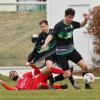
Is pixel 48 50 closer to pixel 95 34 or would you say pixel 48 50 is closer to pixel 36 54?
pixel 36 54

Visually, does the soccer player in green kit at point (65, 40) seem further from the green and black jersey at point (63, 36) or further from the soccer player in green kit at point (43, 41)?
the soccer player in green kit at point (43, 41)

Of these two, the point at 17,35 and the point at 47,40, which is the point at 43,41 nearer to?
the point at 47,40

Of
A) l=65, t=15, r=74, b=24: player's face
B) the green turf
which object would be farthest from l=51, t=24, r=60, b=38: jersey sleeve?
the green turf

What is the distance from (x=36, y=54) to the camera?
1727cm

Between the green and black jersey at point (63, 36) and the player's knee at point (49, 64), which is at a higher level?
the green and black jersey at point (63, 36)

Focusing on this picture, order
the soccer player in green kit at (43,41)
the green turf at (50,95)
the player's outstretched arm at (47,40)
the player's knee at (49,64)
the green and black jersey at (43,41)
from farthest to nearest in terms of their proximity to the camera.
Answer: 1. the green and black jersey at (43,41)
2. the soccer player in green kit at (43,41)
3. the player's knee at (49,64)
4. the player's outstretched arm at (47,40)
5. the green turf at (50,95)

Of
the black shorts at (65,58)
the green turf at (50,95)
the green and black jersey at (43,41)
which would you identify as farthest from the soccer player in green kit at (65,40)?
the green turf at (50,95)

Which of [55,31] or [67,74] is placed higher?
[55,31]

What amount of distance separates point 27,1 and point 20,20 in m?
1.42

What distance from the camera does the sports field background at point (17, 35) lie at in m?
26.6

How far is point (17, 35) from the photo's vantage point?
87.5 ft

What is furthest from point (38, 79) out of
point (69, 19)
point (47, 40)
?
point (69, 19)

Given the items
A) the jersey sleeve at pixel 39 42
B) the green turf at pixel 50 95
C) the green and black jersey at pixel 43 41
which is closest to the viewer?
the green turf at pixel 50 95

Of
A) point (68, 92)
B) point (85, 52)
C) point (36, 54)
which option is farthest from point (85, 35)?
point (68, 92)
